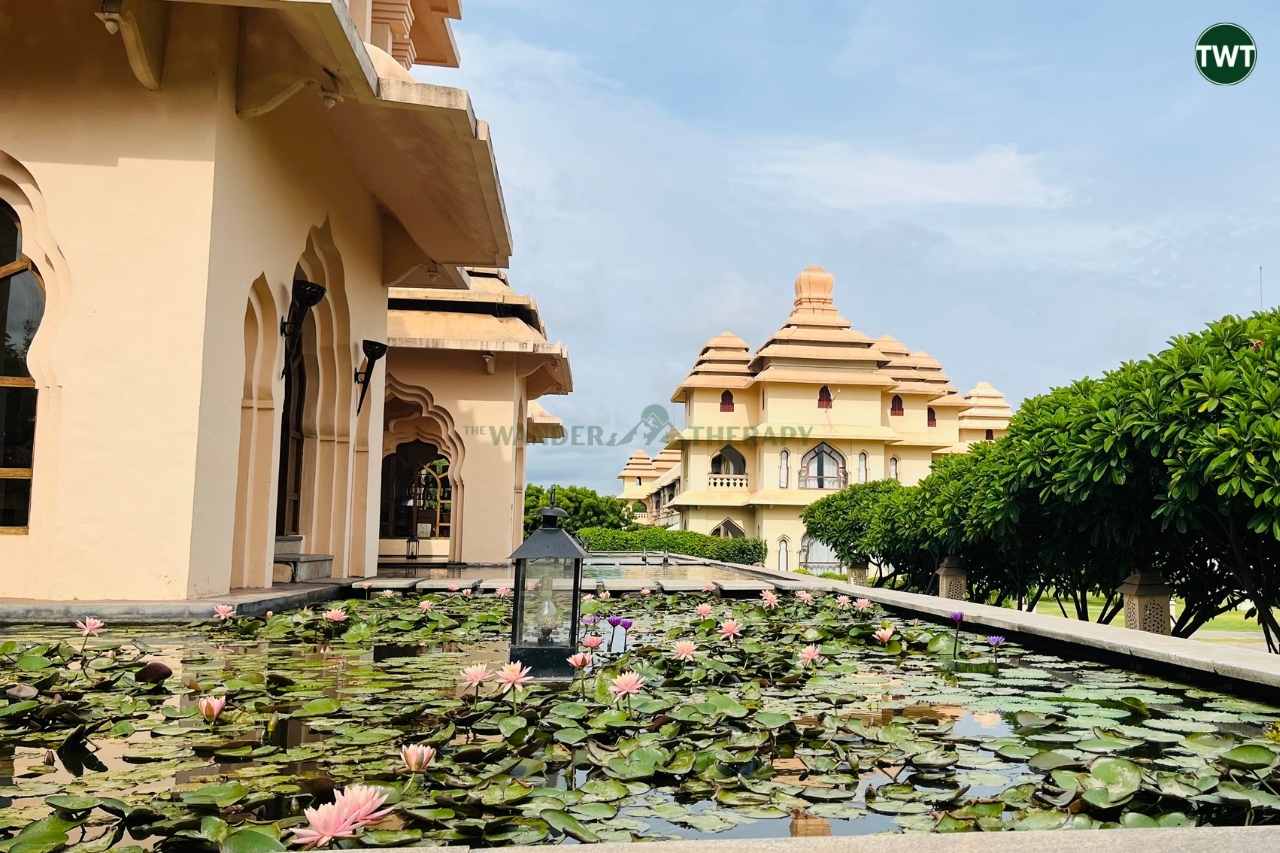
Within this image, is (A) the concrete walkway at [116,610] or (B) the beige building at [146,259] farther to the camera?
(B) the beige building at [146,259]

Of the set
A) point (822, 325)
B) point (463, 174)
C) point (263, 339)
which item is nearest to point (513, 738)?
point (263, 339)

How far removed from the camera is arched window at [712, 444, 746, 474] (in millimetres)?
34719

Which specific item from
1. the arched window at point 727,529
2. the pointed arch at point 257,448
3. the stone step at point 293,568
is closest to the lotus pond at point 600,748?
the pointed arch at point 257,448

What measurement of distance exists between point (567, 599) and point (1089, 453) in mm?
4193

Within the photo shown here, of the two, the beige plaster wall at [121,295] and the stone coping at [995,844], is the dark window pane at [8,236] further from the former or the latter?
the stone coping at [995,844]

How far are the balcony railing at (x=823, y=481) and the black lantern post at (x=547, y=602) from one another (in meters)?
29.2

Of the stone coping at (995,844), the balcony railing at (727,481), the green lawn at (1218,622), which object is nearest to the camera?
the stone coping at (995,844)

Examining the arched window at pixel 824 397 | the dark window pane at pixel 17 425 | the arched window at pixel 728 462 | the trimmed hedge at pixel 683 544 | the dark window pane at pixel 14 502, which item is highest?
the arched window at pixel 824 397

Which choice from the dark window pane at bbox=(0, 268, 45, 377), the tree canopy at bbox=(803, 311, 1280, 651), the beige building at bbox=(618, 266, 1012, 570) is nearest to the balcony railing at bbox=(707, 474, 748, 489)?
the beige building at bbox=(618, 266, 1012, 570)

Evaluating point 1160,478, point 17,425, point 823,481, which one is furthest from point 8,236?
point 823,481

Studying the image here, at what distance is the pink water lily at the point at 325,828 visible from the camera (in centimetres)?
171

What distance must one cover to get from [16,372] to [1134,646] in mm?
6469

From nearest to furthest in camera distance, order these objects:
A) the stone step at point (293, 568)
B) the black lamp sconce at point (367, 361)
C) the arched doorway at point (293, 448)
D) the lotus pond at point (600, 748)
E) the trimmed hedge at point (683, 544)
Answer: the lotus pond at point (600, 748)
the stone step at point (293, 568)
the arched doorway at point (293, 448)
the black lamp sconce at point (367, 361)
the trimmed hedge at point (683, 544)

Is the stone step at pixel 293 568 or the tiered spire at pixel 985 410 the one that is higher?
the tiered spire at pixel 985 410
